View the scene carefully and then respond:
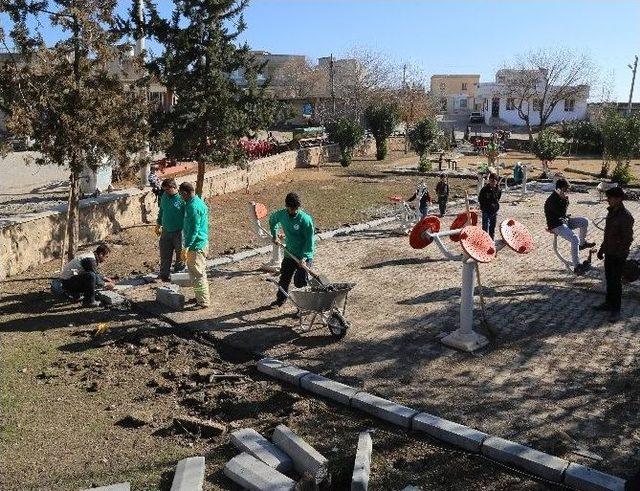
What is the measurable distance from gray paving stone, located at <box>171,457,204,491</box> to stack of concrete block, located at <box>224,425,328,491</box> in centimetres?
21

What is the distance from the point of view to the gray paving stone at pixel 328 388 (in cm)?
605

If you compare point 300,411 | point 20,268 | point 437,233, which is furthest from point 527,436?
point 20,268

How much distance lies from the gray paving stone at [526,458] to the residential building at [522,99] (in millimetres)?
50724

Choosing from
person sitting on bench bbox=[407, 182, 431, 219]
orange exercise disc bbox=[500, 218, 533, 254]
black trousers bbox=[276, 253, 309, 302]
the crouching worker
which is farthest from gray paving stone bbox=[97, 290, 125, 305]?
person sitting on bench bbox=[407, 182, 431, 219]

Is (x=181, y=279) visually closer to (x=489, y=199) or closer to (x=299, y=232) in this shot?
(x=299, y=232)

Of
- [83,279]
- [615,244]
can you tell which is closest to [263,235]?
[83,279]

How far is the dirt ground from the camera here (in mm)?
5082

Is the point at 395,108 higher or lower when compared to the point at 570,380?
higher

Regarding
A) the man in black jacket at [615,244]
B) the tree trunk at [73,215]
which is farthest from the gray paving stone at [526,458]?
the tree trunk at [73,215]

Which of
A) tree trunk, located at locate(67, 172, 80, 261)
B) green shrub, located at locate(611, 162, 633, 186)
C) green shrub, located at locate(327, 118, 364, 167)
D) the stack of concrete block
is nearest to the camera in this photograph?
the stack of concrete block

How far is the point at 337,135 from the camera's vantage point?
29.3 meters

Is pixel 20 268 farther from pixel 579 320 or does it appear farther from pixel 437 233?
pixel 579 320

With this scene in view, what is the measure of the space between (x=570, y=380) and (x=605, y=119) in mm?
20778

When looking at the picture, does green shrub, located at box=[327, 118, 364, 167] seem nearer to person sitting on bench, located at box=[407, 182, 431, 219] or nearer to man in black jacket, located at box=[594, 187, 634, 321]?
person sitting on bench, located at box=[407, 182, 431, 219]
